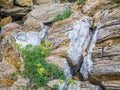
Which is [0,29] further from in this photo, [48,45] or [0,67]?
[48,45]

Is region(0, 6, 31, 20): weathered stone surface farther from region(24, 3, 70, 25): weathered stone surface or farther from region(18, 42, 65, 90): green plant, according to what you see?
region(18, 42, 65, 90): green plant

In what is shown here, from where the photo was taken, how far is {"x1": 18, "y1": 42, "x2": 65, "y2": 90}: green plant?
966 centimetres

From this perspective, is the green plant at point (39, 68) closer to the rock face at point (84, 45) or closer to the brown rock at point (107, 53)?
the rock face at point (84, 45)

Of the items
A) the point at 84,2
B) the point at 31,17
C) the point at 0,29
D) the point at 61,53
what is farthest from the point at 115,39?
the point at 0,29

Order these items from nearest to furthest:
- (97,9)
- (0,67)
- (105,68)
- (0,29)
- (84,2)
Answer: (105,68) → (0,67) → (97,9) → (84,2) → (0,29)

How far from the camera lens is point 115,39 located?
9.98 metres

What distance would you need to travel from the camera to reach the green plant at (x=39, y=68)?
9664mm

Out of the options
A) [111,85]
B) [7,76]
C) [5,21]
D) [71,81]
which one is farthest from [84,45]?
[5,21]

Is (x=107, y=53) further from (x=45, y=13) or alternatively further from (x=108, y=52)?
(x=45, y=13)

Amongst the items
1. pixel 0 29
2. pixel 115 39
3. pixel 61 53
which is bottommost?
pixel 0 29

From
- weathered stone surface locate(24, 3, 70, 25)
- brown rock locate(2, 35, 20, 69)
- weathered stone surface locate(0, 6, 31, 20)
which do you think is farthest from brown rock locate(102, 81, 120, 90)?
weathered stone surface locate(0, 6, 31, 20)

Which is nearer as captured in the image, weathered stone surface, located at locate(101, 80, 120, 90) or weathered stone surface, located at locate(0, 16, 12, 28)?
weathered stone surface, located at locate(101, 80, 120, 90)

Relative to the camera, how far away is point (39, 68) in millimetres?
9797

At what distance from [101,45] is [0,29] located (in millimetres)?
8906
